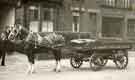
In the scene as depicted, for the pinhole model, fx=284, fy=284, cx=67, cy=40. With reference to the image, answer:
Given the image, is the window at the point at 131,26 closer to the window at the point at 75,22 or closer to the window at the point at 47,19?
the window at the point at 75,22

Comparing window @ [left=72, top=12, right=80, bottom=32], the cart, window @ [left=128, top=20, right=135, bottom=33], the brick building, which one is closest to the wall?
the brick building

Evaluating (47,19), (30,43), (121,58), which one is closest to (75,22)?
(47,19)

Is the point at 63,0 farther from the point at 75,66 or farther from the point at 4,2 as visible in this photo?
the point at 75,66

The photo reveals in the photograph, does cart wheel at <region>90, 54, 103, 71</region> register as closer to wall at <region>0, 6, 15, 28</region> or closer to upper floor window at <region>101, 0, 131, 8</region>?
wall at <region>0, 6, 15, 28</region>

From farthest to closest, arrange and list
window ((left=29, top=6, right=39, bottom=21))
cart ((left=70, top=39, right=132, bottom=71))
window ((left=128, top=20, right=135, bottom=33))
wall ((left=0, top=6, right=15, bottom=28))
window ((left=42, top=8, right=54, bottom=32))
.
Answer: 1. window ((left=128, top=20, right=135, bottom=33))
2. window ((left=42, top=8, right=54, bottom=32))
3. window ((left=29, top=6, right=39, bottom=21))
4. wall ((left=0, top=6, right=15, bottom=28))
5. cart ((left=70, top=39, right=132, bottom=71))

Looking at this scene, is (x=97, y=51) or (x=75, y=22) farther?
(x=75, y=22)

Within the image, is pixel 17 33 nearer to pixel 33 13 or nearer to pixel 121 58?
pixel 121 58

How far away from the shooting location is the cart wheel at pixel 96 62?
13.3m

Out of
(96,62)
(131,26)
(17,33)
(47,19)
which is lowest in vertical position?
A: (96,62)

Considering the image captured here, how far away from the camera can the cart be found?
1359cm

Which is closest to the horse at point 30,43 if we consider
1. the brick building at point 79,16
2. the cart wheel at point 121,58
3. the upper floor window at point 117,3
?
the cart wheel at point 121,58

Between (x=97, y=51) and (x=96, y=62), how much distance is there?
1.75 ft

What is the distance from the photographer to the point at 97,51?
44.7 ft

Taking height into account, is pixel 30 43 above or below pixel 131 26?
below
